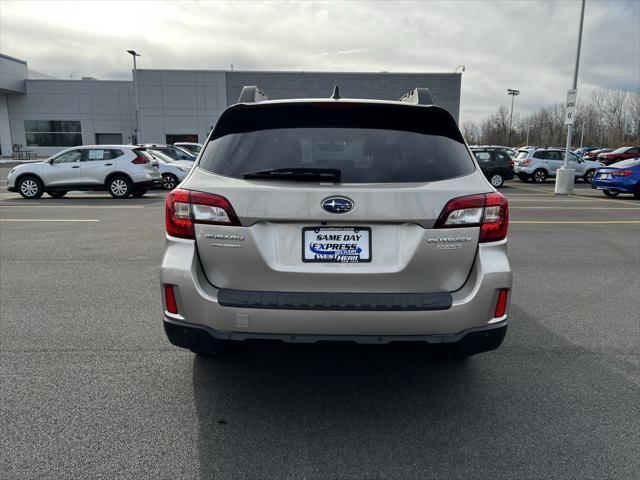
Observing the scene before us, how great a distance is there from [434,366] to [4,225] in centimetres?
1007

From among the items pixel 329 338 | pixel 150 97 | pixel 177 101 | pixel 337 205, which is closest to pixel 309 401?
pixel 329 338

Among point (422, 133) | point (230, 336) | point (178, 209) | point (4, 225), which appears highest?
point (422, 133)

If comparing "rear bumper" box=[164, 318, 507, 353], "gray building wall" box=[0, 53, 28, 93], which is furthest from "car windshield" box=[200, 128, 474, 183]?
"gray building wall" box=[0, 53, 28, 93]

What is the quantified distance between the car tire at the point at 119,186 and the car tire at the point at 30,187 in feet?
7.32

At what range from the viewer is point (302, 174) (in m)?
2.71

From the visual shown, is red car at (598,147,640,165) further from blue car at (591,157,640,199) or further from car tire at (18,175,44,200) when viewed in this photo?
car tire at (18,175,44,200)

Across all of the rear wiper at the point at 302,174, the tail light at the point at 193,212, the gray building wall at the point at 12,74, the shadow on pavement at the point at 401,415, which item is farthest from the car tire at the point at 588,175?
the gray building wall at the point at 12,74

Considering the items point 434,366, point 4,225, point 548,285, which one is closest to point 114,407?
point 434,366

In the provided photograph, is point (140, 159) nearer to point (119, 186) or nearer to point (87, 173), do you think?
point (119, 186)

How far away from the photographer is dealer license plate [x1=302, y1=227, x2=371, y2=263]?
266cm

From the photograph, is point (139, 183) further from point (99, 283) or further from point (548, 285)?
point (548, 285)

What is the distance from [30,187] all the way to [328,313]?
16189mm

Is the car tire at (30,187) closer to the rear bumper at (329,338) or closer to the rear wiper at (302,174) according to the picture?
the rear bumper at (329,338)

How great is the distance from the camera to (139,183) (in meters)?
15.6
